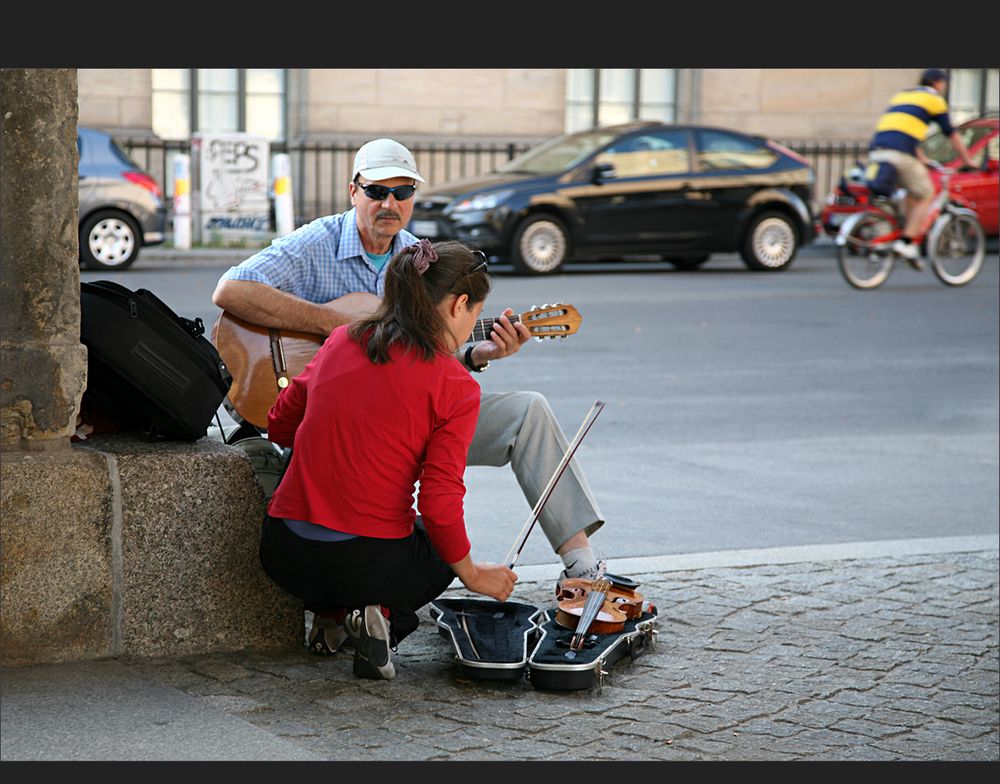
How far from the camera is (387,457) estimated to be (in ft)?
13.9

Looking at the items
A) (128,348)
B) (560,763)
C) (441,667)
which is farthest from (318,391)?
(560,763)

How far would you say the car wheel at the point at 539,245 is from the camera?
17.1m

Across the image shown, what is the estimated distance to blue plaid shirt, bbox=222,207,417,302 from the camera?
5430 mm

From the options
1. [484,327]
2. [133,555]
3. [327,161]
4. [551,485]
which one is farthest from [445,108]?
[133,555]

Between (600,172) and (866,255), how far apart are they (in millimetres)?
3080

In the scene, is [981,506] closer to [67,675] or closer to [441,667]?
[441,667]

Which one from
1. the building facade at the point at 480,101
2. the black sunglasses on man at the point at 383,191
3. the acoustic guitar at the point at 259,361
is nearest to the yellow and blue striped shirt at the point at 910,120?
the building facade at the point at 480,101

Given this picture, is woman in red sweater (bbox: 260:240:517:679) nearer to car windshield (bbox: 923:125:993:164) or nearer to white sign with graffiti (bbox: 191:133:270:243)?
white sign with graffiti (bbox: 191:133:270:243)

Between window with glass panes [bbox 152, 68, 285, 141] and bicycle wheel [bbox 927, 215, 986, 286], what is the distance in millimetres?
Answer: 11427

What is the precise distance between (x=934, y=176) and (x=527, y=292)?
4.97 m

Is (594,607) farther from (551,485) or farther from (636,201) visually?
(636,201)

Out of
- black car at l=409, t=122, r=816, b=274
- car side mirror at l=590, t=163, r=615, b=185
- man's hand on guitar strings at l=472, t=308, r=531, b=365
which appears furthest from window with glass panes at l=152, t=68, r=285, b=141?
man's hand on guitar strings at l=472, t=308, r=531, b=365

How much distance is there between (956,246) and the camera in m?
17.3

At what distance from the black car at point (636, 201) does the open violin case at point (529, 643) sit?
12159 millimetres
